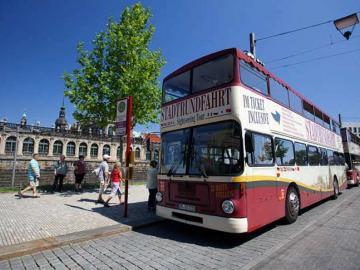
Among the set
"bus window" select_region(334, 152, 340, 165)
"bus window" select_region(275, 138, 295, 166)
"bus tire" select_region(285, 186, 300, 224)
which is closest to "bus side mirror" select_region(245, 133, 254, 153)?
"bus window" select_region(275, 138, 295, 166)

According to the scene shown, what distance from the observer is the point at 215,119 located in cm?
582

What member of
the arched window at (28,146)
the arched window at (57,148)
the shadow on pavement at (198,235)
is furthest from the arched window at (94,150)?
the shadow on pavement at (198,235)

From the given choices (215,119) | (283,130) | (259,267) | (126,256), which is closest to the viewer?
(259,267)

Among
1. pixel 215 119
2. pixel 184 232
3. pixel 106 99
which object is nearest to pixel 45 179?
pixel 106 99

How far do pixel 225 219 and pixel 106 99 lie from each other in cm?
1118

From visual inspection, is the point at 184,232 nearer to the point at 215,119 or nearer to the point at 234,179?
the point at 234,179

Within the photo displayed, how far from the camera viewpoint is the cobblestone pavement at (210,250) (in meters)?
4.34

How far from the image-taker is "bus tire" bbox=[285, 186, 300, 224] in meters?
7.14

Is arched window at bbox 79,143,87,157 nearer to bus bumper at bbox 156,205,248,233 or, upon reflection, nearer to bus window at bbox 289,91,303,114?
bus window at bbox 289,91,303,114

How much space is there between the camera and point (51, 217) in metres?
7.39

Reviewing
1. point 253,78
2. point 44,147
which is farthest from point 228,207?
point 44,147

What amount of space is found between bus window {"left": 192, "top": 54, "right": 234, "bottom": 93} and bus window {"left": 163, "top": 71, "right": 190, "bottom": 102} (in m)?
0.26

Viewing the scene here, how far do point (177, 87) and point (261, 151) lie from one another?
9.40ft

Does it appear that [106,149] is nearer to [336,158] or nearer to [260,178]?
[336,158]
